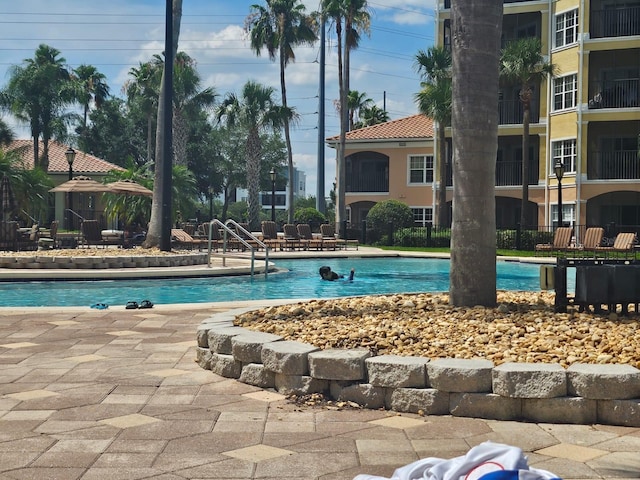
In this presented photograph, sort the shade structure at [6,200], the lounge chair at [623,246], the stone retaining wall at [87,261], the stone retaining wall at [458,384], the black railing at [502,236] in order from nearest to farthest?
1. the stone retaining wall at [458,384]
2. the stone retaining wall at [87,261]
3. the lounge chair at [623,246]
4. the shade structure at [6,200]
5. the black railing at [502,236]

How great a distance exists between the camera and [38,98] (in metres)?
47.7

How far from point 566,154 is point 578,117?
189 centimetres

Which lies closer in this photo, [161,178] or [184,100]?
[161,178]

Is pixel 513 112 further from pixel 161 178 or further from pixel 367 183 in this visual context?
pixel 161 178

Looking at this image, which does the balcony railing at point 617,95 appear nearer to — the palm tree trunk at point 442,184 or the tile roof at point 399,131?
the palm tree trunk at point 442,184

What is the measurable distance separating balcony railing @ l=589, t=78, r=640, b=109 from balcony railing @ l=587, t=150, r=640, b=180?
A: 6.77 ft

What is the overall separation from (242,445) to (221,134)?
64.9 metres

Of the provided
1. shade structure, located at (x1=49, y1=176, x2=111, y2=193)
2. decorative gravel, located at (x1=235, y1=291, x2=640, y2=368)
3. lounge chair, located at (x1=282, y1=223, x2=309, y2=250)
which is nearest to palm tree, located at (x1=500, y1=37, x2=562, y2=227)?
lounge chair, located at (x1=282, y1=223, x2=309, y2=250)

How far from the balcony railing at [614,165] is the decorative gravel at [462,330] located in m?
26.5

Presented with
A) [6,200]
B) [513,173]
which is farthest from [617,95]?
[6,200]

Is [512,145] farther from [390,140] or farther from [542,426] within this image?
[542,426]

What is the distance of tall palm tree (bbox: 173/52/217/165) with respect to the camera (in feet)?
153

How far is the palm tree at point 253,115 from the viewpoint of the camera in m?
44.9

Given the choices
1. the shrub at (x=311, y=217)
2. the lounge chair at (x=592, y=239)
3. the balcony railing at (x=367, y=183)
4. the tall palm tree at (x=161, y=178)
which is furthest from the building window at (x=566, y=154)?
the tall palm tree at (x=161, y=178)
